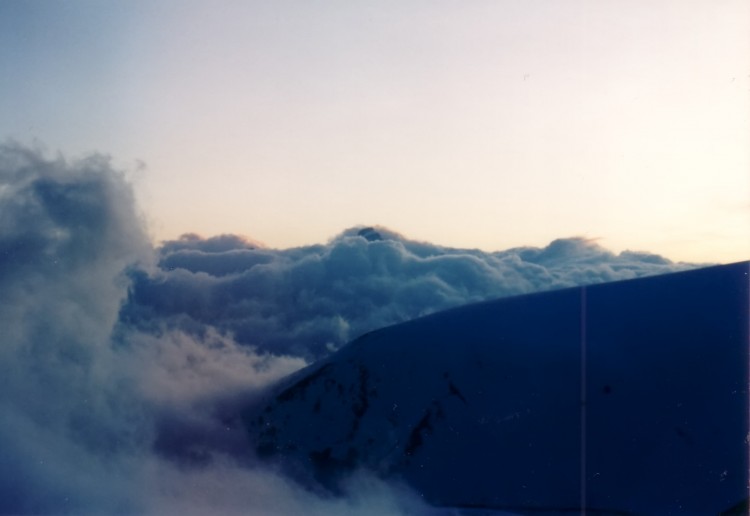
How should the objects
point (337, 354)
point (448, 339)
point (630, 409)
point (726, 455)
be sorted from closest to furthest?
point (726, 455) < point (630, 409) < point (448, 339) < point (337, 354)

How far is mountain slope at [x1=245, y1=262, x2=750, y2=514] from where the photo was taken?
12328 millimetres

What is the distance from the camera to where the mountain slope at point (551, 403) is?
485 inches

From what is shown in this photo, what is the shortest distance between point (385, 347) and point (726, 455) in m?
6.68

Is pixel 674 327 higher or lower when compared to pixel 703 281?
lower

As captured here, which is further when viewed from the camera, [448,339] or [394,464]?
[448,339]

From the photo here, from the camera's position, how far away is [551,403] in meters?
13.5

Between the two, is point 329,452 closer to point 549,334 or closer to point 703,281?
point 549,334

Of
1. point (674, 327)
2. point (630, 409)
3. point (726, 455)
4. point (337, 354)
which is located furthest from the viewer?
point (337, 354)

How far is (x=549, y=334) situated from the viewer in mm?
14500

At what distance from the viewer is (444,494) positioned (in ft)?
43.3

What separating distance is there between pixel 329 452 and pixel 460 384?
2.89m

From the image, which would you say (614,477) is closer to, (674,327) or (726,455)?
(726,455)

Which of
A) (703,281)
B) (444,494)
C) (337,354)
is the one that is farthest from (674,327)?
(337,354)

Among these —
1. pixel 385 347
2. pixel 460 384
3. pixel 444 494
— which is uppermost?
pixel 385 347
